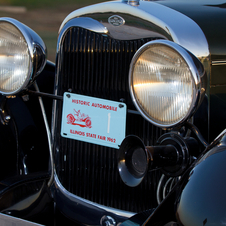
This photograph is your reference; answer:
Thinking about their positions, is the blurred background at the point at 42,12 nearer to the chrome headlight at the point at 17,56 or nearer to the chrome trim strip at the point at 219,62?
the chrome headlight at the point at 17,56

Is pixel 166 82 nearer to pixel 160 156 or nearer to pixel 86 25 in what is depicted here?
pixel 160 156

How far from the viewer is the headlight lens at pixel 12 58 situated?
1560 mm

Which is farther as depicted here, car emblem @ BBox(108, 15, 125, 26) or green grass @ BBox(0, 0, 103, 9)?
green grass @ BBox(0, 0, 103, 9)

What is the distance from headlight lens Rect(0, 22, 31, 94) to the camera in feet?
5.12

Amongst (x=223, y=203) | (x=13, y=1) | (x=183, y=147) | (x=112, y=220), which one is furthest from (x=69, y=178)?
(x=13, y=1)

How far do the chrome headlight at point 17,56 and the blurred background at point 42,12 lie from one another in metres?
6.51

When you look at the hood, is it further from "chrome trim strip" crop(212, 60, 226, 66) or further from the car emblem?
the car emblem

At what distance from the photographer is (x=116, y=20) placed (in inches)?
59.8

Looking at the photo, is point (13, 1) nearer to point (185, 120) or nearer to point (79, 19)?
point (79, 19)

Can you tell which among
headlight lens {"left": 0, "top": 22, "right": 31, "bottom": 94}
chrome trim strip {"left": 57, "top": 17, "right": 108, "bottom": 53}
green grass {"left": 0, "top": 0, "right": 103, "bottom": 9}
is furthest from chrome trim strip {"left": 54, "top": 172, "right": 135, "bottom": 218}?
green grass {"left": 0, "top": 0, "right": 103, "bottom": 9}

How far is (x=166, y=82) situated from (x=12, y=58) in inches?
29.4

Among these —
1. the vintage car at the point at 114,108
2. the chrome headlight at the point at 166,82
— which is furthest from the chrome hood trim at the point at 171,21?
the chrome headlight at the point at 166,82

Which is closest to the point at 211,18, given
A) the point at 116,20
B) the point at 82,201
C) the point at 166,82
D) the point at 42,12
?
the point at 116,20

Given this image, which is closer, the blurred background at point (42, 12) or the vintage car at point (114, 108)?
the vintage car at point (114, 108)
